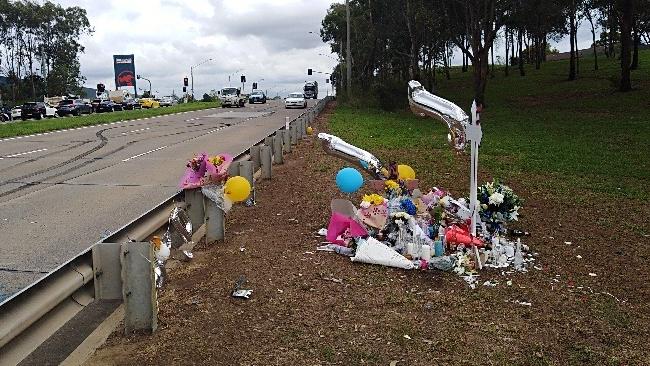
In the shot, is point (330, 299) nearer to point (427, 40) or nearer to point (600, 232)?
point (600, 232)

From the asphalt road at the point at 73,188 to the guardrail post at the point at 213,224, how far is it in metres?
1.46

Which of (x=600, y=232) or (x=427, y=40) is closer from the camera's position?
(x=600, y=232)

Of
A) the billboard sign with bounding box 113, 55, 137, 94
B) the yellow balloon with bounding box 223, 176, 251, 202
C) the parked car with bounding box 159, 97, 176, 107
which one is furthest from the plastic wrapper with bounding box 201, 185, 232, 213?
the billboard sign with bounding box 113, 55, 137, 94

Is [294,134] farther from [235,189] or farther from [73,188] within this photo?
[235,189]

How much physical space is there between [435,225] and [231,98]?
49.2 meters

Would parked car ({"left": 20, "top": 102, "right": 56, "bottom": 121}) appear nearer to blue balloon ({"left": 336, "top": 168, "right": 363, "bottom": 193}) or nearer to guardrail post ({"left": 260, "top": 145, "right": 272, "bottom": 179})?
guardrail post ({"left": 260, "top": 145, "right": 272, "bottom": 179})

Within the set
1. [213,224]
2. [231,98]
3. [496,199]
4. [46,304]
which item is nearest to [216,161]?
[213,224]

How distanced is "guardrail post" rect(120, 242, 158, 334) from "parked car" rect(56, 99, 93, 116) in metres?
47.4

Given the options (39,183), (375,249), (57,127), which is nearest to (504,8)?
(57,127)

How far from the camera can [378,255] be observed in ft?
19.2

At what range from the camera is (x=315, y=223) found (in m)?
7.54

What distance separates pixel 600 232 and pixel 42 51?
83.5 meters

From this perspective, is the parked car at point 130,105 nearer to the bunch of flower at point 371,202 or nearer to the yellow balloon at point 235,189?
the yellow balloon at point 235,189

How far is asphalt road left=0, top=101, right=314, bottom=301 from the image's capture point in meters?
6.59
